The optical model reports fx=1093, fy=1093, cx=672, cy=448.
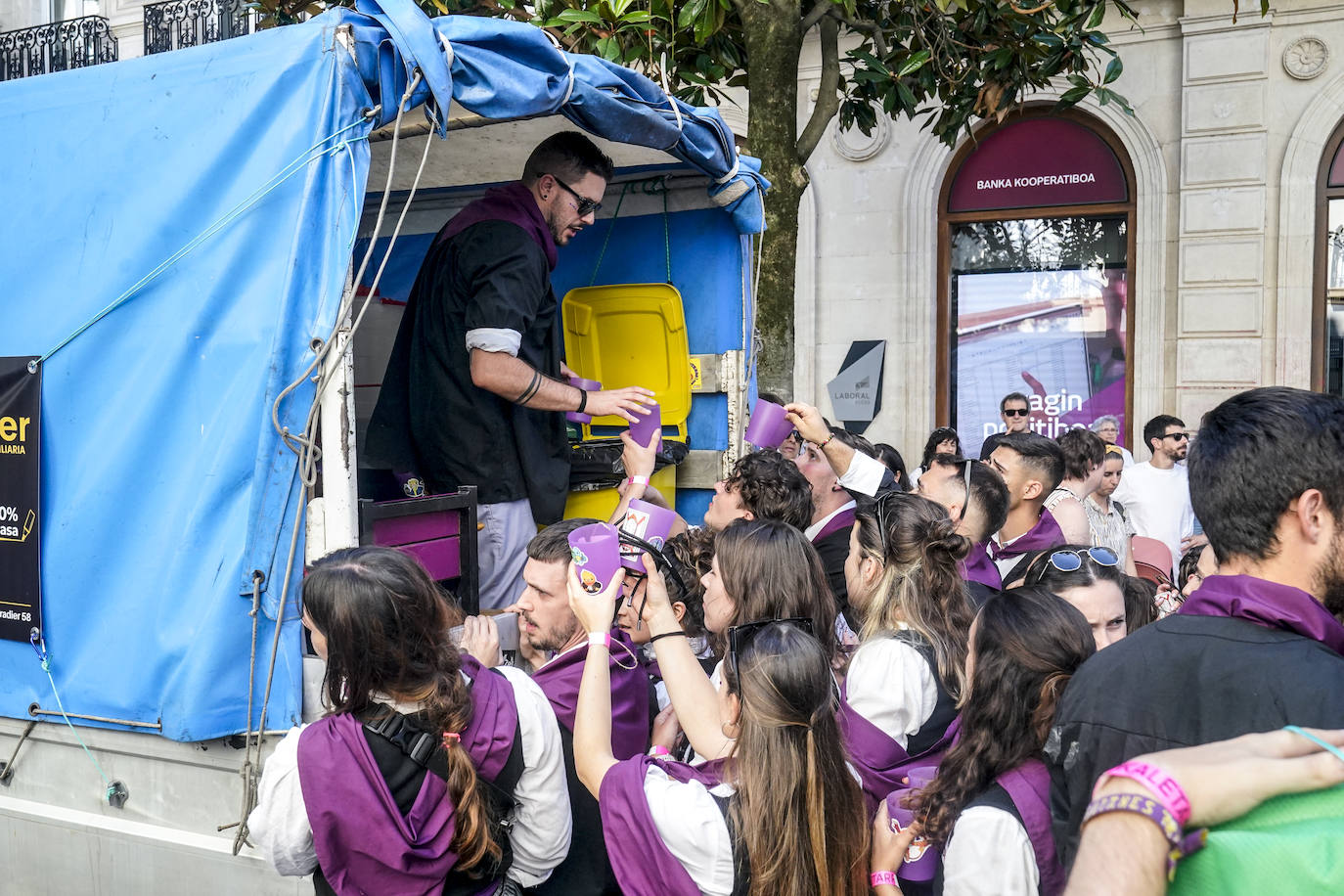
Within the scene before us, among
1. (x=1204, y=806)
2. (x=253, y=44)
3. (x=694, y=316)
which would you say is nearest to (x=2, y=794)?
(x=253, y=44)

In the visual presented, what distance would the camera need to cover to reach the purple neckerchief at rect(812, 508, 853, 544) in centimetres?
448

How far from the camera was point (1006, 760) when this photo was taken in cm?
220

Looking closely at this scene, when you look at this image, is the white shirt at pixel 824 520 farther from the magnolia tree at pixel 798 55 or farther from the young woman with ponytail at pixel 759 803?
the magnolia tree at pixel 798 55

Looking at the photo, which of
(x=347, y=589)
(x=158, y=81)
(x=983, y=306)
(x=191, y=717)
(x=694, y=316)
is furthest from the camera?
(x=983, y=306)

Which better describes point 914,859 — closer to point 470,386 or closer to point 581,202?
point 470,386

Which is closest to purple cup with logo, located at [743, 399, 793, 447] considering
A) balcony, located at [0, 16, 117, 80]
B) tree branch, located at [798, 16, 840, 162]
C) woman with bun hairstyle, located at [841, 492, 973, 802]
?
woman with bun hairstyle, located at [841, 492, 973, 802]

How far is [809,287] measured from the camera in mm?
11883

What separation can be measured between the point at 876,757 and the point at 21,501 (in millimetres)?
2725

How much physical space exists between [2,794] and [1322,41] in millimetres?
11334

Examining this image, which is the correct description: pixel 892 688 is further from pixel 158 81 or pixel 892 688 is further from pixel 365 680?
pixel 158 81

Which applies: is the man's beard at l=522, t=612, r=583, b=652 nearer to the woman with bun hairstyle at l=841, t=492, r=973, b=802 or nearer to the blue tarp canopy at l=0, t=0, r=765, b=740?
the blue tarp canopy at l=0, t=0, r=765, b=740

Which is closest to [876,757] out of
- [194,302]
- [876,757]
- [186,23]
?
[876,757]

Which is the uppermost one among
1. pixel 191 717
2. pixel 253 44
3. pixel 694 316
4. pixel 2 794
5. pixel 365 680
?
pixel 253 44

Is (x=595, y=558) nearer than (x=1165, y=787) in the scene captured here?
No
